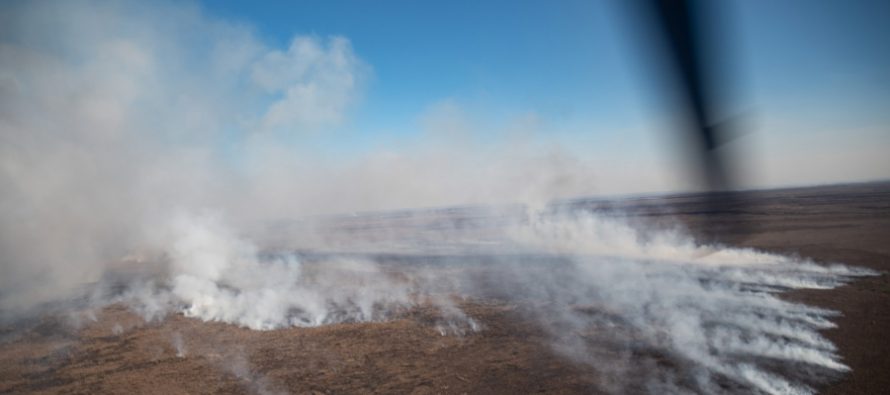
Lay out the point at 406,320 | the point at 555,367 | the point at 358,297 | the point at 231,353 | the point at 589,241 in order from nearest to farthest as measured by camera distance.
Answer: the point at 555,367 < the point at 231,353 < the point at 406,320 < the point at 358,297 < the point at 589,241

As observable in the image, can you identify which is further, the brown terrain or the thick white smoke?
the thick white smoke

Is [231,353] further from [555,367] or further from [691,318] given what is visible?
[691,318]

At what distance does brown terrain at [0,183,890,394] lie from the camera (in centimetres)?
751

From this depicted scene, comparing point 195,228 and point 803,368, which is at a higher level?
point 195,228

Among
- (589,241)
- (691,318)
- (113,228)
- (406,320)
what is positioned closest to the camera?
(691,318)

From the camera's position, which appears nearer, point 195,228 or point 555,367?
point 555,367

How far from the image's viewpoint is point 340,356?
29.8 feet

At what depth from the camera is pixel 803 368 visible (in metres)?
7.21

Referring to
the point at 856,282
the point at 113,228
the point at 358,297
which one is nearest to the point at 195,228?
the point at 358,297

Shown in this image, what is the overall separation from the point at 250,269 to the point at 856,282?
25.4 m

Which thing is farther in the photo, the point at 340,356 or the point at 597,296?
the point at 597,296

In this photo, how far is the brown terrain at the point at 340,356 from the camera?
7.51 metres

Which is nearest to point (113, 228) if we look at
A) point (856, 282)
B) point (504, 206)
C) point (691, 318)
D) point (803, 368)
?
point (691, 318)

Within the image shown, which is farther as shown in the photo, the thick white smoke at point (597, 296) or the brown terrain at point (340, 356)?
the thick white smoke at point (597, 296)
